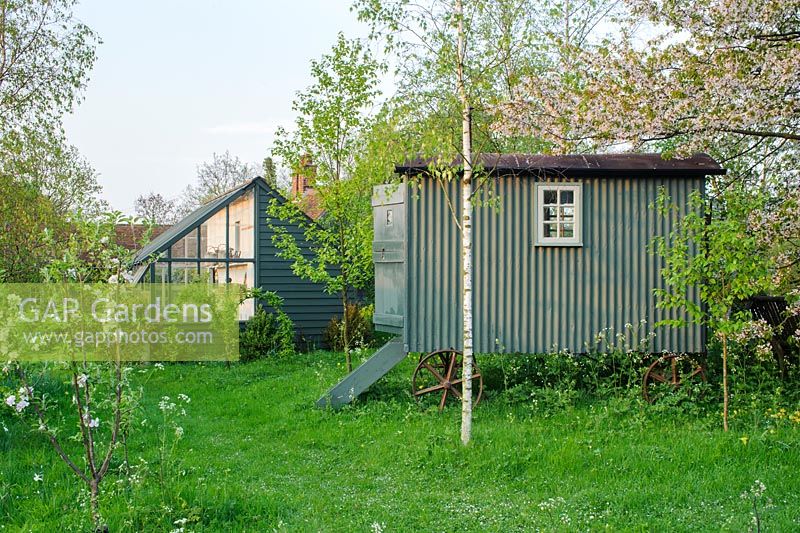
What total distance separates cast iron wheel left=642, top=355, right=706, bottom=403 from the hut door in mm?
3615

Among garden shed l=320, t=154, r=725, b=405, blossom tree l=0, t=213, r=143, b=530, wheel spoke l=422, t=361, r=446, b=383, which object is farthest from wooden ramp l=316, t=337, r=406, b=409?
blossom tree l=0, t=213, r=143, b=530

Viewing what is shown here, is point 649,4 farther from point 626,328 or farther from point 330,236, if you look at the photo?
point 330,236

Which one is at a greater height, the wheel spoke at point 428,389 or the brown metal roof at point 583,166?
the brown metal roof at point 583,166

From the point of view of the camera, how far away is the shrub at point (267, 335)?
16.6 metres

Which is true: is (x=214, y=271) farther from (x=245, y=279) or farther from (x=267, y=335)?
(x=267, y=335)

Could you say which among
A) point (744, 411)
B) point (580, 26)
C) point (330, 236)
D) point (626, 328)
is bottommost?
point (744, 411)

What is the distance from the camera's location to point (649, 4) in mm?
11820

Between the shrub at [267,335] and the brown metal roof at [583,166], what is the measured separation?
7.28 m

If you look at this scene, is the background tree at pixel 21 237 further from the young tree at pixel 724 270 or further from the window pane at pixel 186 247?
the young tree at pixel 724 270

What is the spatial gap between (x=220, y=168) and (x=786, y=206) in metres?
35.3

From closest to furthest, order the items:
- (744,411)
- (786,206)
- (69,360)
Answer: (69,360) → (744,411) → (786,206)

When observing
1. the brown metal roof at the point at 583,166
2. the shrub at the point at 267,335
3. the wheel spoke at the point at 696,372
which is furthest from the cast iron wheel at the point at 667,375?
the shrub at the point at 267,335

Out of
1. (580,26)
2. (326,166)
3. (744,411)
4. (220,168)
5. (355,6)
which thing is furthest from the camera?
(220,168)

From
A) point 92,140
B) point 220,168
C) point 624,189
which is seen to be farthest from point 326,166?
point 220,168
